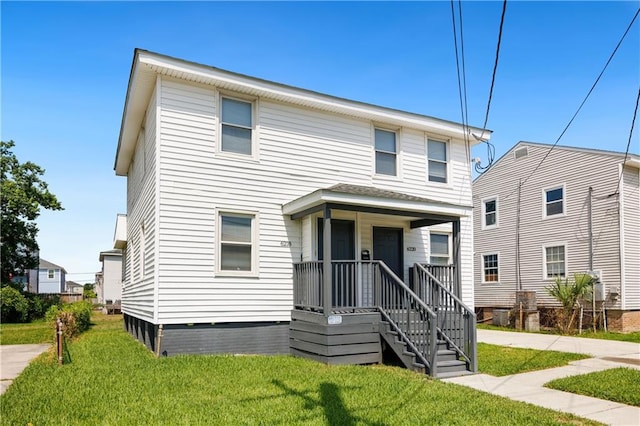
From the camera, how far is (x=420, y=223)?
487 inches

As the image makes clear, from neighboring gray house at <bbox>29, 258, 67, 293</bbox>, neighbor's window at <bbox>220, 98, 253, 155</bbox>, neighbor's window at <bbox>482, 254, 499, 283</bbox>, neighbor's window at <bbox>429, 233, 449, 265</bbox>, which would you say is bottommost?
neighboring gray house at <bbox>29, 258, 67, 293</bbox>

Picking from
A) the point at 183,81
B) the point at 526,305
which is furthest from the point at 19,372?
the point at 526,305

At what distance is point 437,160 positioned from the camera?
13.5 meters

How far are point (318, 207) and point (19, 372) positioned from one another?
608 cm

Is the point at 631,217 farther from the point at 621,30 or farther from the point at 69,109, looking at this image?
the point at 69,109

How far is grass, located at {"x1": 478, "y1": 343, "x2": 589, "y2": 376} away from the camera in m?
9.15

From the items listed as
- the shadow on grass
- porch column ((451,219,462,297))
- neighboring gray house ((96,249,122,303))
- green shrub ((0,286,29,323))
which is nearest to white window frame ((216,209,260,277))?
the shadow on grass

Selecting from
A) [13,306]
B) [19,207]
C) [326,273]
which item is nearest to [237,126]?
[326,273]

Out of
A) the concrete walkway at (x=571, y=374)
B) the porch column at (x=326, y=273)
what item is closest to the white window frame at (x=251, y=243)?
the porch column at (x=326, y=273)

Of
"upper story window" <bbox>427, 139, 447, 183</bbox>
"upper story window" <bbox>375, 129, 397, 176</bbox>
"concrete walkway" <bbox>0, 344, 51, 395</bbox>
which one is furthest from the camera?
"upper story window" <bbox>427, 139, 447, 183</bbox>

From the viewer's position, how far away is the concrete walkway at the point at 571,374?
626cm

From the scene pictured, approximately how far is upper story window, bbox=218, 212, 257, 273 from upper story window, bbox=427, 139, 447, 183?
17.6 ft

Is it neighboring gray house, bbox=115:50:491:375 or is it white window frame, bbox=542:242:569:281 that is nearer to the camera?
neighboring gray house, bbox=115:50:491:375

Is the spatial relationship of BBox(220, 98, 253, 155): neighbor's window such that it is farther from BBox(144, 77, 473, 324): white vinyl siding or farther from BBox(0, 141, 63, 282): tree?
BBox(0, 141, 63, 282): tree
